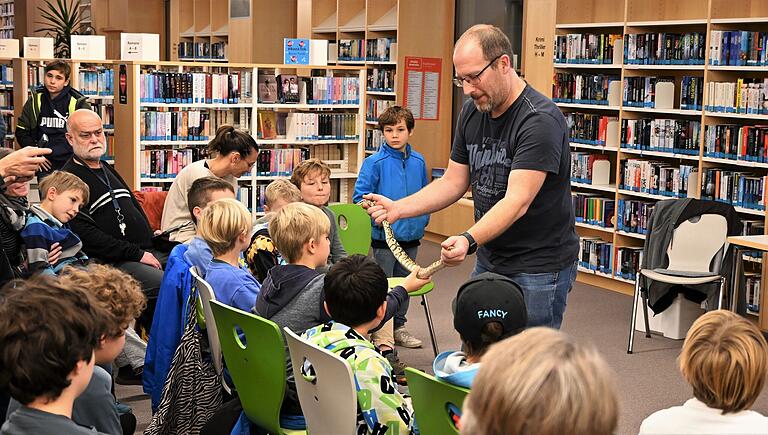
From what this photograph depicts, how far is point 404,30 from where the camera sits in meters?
10.4

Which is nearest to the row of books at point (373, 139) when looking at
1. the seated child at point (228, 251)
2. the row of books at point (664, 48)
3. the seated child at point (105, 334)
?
the row of books at point (664, 48)

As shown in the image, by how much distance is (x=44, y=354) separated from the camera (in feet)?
6.21

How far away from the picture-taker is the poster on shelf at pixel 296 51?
8.85 m

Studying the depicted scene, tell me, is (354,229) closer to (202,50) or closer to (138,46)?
(138,46)

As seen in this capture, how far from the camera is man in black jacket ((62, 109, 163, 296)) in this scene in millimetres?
5262

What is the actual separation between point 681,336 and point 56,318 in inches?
219

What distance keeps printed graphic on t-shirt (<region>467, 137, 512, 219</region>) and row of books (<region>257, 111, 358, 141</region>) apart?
17.8ft

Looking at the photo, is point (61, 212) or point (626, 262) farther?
point (626, 262)

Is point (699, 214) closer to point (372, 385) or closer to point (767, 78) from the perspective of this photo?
point (767, 78)

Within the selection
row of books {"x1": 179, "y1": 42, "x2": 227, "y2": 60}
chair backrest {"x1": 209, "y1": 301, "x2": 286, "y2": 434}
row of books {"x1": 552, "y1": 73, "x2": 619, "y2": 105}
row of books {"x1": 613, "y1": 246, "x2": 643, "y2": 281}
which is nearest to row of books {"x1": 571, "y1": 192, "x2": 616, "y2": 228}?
row of books {"x1": 613, "y1": 246, "x2": 643, "y2": 281}

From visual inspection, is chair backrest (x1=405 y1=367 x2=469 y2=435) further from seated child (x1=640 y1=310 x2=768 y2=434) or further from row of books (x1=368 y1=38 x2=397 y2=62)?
row of books (x1=368 y1=38 x2=397 y2=62)

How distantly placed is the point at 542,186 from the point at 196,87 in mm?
5699

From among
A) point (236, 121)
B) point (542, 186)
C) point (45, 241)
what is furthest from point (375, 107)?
point (542, 186)

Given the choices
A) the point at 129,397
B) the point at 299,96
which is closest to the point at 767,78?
the point at 299,96
